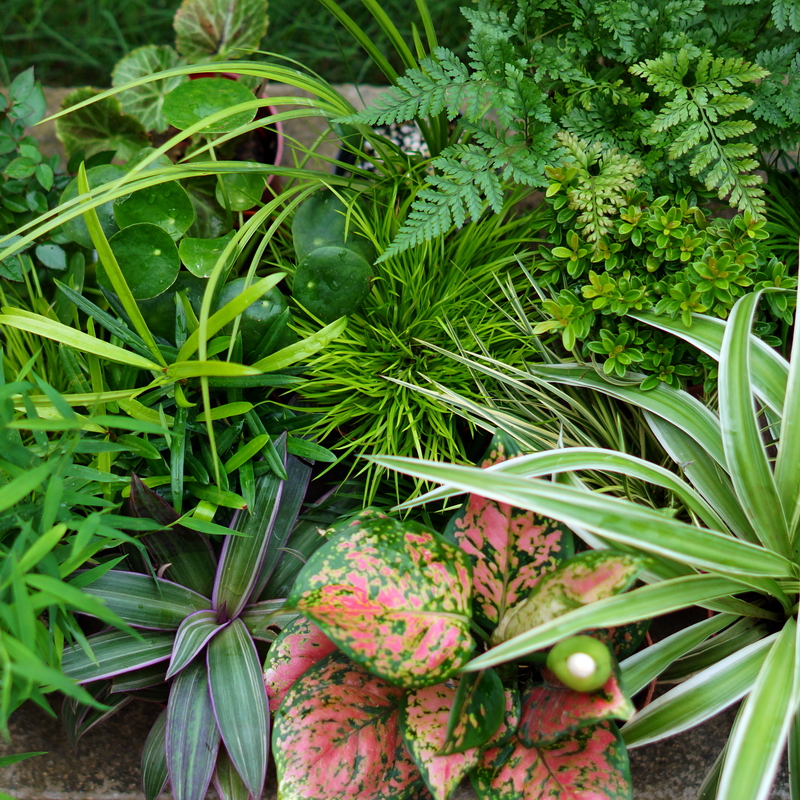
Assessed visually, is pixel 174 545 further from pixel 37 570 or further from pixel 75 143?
pixel 75 143

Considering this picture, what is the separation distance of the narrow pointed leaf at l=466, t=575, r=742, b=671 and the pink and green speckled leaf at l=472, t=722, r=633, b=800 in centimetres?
17

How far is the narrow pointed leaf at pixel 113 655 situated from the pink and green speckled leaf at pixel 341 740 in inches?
9.4

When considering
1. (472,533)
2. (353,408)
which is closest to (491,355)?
(353,408)

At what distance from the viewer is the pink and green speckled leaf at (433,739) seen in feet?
2.37

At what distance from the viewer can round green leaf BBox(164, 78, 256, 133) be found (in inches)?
44.1

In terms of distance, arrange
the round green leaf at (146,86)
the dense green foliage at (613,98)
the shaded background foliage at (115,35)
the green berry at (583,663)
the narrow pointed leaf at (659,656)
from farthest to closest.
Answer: the shaded background foliage at (115,35)
the round green leaf at (146,86)
the dense green foliage at (613,98)
the narrow pointed leaf at (659,656)
the green berry at (583,663)

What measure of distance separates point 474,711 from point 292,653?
0.30 metres

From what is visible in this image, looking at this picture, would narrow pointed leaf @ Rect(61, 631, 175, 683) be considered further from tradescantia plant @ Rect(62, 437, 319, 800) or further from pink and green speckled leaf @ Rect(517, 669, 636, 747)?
pink and green speckled leaf @ Rect(517, 669, 636, 747)

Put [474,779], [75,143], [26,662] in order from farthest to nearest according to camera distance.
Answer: [75,143] → [474,779] → [26,662]

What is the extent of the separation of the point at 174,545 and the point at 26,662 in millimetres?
311

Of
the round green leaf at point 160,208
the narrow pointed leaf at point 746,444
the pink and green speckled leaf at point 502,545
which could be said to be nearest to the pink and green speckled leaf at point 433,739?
the pink and green speckled leaf at point 502,545

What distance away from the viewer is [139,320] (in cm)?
94

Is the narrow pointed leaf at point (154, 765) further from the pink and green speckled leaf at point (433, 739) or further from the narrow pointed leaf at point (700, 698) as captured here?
the narrow pointed leaf at point (700, 698)

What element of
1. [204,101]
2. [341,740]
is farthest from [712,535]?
[204,101]
